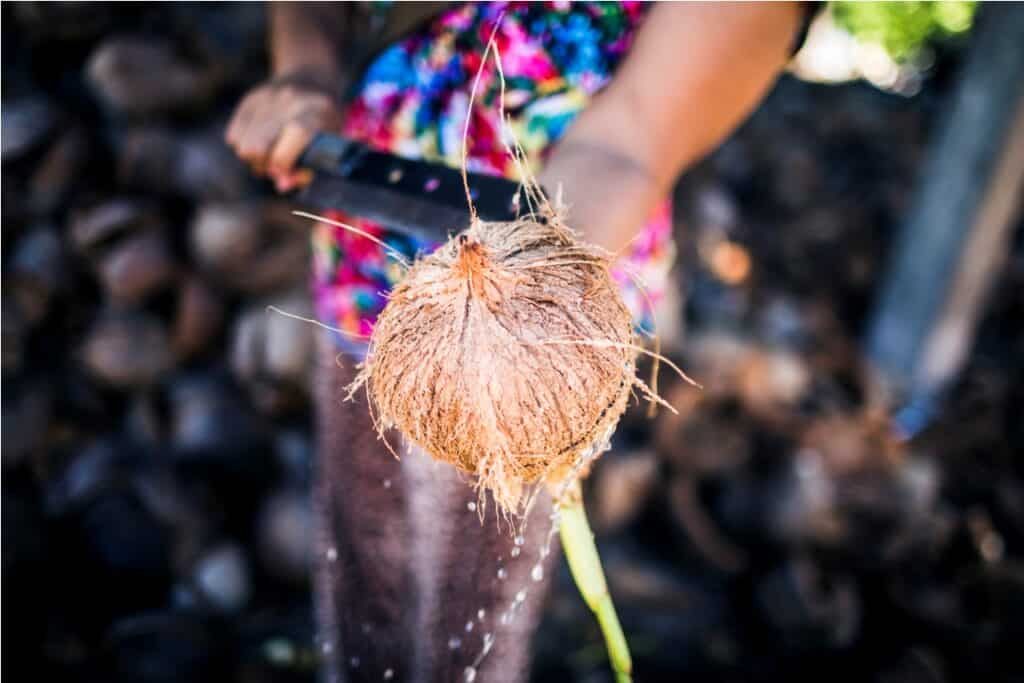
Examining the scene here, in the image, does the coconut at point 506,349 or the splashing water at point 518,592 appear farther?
the splashing water at point 518,592

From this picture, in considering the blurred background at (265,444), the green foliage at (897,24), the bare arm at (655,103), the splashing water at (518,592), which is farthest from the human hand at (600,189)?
the green foliage at (897,24)

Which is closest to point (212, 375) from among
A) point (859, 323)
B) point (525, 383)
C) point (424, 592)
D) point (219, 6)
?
point (219, 6)

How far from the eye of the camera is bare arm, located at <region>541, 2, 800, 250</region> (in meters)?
0.60

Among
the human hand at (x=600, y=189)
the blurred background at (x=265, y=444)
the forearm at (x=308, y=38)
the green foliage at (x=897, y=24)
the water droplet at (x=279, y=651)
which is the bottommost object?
the water droplet at (x=279, y=651)

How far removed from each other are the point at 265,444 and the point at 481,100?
1463mm

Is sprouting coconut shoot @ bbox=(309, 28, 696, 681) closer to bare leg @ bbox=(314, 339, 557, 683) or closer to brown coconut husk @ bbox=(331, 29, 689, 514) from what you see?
brown coconut husk @ bbox=(331, 29, 689, 514)

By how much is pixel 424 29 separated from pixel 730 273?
81.5 inches

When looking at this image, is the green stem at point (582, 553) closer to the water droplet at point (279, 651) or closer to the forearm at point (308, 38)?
the forearm at point (308, 38)

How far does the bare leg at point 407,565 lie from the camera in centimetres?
70

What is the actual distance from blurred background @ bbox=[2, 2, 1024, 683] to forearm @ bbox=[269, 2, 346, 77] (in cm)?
91

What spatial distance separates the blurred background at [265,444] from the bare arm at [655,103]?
1323mm

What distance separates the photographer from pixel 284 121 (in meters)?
0.85

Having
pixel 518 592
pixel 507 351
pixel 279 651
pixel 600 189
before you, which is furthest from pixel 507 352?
pixel 279 651

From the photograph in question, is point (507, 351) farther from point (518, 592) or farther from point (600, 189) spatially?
point (518, 592)
